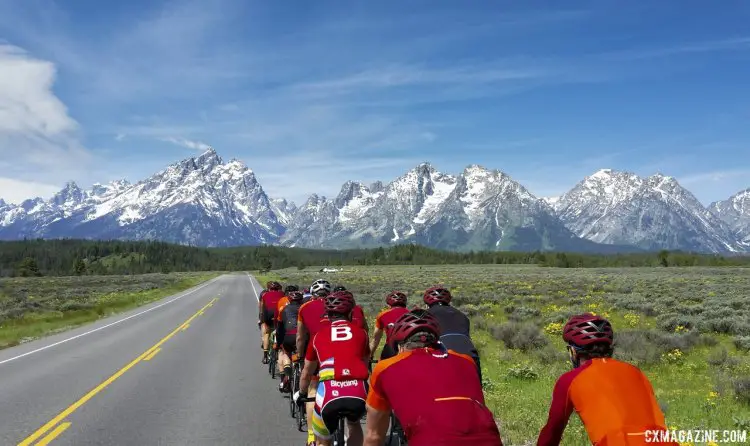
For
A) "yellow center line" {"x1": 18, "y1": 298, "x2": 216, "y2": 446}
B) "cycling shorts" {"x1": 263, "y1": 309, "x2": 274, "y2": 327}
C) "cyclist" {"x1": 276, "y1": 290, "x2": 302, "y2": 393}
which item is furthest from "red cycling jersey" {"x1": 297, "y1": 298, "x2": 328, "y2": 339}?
"cycling shorts" {"x1": 263, "y1": 309, "x2": 274, "y2": 327}

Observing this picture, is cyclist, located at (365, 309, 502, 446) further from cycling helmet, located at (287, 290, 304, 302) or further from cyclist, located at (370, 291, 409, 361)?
cycling helmet, located at (287, 290, 304, 302)

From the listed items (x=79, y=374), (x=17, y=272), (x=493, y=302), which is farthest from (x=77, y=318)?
(x=17, y=272)

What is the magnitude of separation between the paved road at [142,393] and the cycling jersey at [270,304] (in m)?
1.33

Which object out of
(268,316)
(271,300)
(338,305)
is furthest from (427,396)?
(268,316)

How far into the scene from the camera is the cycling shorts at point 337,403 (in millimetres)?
5695

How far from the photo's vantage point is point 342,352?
5.96m

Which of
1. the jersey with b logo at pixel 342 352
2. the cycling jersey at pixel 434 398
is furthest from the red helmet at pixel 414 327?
the jersey with b logo at pixel 342 352

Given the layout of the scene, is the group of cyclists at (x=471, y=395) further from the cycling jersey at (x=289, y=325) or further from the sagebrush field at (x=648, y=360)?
the cycling jersey at (x=289, y=325)

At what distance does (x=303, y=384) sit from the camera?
7152mm

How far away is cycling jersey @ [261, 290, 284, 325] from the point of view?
1285 cm

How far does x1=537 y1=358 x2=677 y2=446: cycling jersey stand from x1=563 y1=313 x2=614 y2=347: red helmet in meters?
0.21

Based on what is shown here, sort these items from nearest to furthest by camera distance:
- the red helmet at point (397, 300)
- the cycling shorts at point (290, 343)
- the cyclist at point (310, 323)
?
the cyclist at point (310, 323) < the red helmet at point (397, 300) < the cycling shorts at point (290, 343)

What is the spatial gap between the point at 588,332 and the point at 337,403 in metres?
2.66

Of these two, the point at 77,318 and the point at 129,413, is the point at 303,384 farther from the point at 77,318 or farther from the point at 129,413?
the point at 77,318
